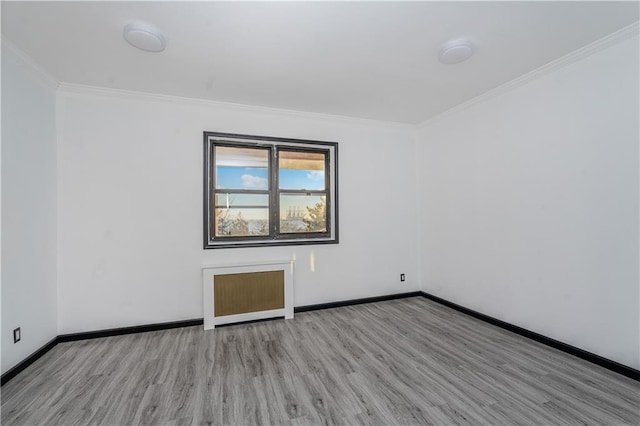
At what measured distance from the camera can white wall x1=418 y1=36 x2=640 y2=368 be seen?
2170 mm

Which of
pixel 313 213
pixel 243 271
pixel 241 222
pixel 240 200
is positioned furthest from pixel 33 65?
pixel 313 213

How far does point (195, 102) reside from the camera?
3.24m

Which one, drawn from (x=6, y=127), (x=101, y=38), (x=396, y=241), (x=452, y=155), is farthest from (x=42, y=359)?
(x=452, y=155)

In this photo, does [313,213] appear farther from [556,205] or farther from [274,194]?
[556,205]

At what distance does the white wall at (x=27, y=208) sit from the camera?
7.16ft

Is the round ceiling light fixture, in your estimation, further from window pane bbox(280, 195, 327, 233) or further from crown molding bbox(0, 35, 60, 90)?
crown molding bbox(0, 35, 60, 90)

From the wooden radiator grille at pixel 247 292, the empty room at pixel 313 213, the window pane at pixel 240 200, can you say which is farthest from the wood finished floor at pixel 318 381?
the window pane at pixel 240 200

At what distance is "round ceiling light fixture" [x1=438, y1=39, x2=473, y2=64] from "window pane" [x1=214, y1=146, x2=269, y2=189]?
2225 millimetres

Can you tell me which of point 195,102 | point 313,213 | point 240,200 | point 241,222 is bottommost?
point 241,222

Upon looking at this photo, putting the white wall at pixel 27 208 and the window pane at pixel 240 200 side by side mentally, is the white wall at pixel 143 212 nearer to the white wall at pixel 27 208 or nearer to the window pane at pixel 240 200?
the white wall at pixel 27 208

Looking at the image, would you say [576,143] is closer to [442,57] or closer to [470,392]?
[442,57]

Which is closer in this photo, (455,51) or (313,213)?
(455,51)

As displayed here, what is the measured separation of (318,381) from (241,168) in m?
2.53

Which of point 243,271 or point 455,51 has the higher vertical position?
point 455,51
